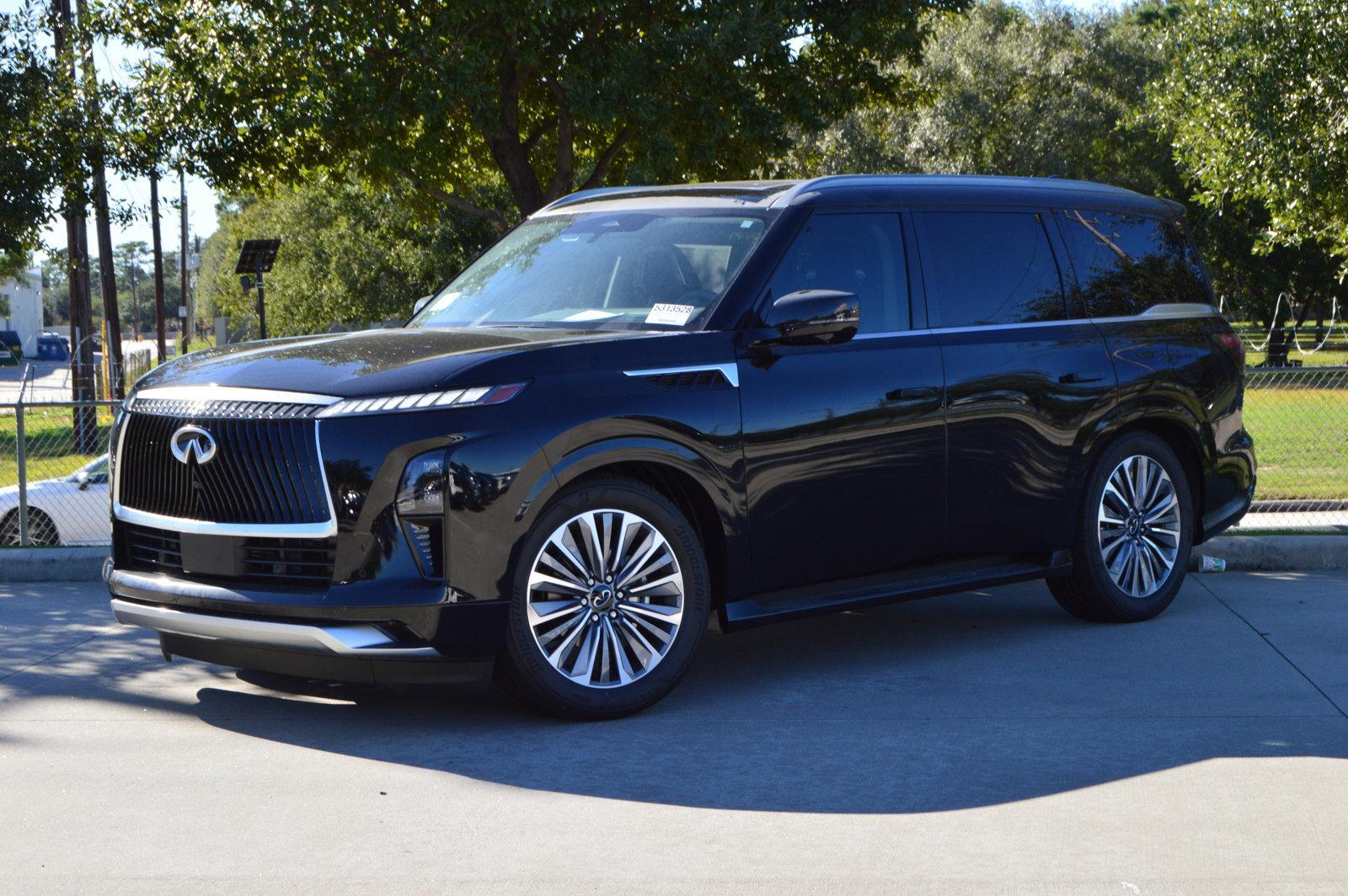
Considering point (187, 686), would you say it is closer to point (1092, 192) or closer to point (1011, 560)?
point (1011, 560)

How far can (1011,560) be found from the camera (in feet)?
24.3

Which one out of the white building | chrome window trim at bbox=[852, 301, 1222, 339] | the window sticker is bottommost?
chrome window trim at bbox=[852, 301, 1222, 339]

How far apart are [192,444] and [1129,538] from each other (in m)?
4.45

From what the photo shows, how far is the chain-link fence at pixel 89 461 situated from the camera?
1065cm

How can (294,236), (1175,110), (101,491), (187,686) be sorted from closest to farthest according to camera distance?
(187,686) → (101,491) → (1175,110) → (294,236)

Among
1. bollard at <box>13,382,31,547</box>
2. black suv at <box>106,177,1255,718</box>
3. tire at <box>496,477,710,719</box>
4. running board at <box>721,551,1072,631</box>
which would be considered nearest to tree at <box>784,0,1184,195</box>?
bollard at <box>13,382,31,547</box>

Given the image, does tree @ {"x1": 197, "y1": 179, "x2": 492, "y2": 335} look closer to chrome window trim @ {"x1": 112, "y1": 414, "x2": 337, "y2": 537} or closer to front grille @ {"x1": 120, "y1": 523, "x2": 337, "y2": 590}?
chrome window trim @ {"x1": 112, "y1": 414, "x2": 337, "y2": 537}

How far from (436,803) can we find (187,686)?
87.8 inches

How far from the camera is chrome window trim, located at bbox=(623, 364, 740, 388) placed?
605 cm

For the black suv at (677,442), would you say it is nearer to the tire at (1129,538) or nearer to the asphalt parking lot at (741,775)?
the tire at (1129,538)

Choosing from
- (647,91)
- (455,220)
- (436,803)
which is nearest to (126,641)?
(436,803)

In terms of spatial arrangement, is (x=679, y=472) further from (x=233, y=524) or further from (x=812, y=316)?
(x=233, y=524)

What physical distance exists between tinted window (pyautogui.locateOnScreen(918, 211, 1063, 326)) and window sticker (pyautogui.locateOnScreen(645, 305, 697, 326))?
1224 millimetres

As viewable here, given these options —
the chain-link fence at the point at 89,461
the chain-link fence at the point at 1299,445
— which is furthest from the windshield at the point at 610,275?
the chain-link fence at the point at 1299,445
